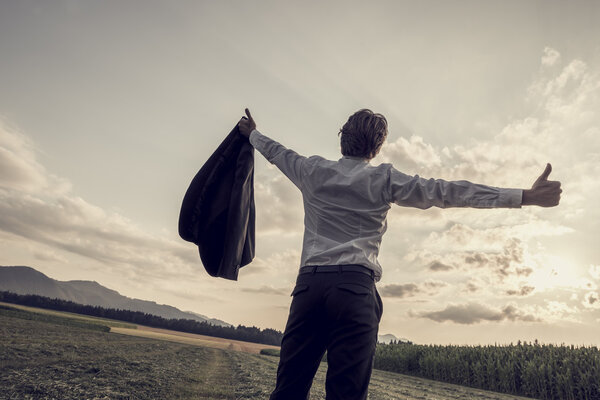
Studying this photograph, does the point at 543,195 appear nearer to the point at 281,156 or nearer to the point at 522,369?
the point at 281,156

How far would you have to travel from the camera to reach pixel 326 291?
2248 mm

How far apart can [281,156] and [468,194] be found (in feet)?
4.05

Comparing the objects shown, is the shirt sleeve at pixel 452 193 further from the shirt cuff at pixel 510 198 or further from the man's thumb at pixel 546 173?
the man's thumb at pixel 546 173

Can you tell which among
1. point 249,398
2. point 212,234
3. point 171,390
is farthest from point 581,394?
point 212,234

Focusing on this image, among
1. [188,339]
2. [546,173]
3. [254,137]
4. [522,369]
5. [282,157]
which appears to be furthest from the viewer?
[188,339]

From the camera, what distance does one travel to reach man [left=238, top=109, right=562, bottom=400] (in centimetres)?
218

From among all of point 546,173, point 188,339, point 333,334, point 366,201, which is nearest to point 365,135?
point 366,201

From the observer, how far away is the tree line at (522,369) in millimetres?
15578

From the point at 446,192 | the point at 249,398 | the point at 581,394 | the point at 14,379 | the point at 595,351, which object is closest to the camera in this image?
the point at 446,192

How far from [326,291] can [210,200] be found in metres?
1.93

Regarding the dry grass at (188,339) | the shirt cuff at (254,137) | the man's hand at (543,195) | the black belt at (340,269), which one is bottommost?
the dry grass at (188,339)

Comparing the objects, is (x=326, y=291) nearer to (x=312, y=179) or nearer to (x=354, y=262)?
(x=354, y=262)

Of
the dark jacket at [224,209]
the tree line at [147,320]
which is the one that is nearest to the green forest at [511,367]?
the dark jacket at [224,209]

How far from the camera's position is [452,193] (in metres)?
2.42
